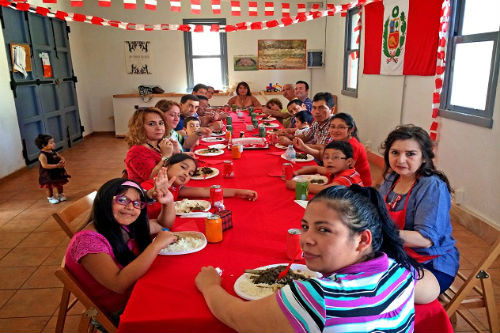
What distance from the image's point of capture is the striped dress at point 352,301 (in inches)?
34.5

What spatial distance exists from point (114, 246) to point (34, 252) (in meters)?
2.18

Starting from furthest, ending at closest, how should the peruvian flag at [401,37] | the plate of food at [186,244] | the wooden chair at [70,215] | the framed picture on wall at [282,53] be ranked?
the framed picture on wall at [282,53], the peruvian flag at [401,37], the wooden chair at [70,215], the plate of food at [186,244]

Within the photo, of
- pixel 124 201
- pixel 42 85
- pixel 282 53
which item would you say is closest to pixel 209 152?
pixel 124 201

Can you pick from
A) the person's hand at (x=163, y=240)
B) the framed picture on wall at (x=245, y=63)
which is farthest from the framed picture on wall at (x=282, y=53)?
the person's hand at (x=163, y=240)

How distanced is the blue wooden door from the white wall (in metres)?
5.82

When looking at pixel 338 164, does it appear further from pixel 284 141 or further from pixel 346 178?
pixel 284 141

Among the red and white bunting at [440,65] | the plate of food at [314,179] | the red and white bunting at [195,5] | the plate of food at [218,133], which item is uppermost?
the red and white bunting at [195,5]

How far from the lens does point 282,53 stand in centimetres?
891

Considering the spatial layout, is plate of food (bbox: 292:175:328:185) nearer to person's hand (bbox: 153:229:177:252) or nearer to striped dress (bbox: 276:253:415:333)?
person's hand (bbox: 153:229:177:252)

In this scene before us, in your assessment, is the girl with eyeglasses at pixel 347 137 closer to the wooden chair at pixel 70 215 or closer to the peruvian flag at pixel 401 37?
the wooden chair at pixel 70 215

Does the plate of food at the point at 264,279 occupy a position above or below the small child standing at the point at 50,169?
above

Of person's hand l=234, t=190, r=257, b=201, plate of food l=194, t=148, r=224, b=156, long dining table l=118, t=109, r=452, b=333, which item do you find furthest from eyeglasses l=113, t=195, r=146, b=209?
plate of food l=194, t=148, r=224, b=156

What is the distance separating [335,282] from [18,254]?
3.25 m

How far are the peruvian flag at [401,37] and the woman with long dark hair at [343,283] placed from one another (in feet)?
12.9
